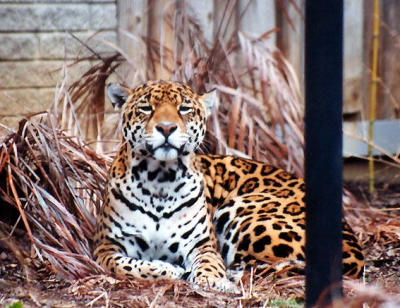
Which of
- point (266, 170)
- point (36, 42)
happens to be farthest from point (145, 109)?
point (36, 42)

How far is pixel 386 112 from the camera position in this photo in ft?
29.5

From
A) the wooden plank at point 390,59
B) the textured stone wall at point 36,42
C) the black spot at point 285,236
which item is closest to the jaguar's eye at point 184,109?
the black spot at point 285,236

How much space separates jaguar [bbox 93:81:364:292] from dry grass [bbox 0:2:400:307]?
211 mm

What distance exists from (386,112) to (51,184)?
178 inches

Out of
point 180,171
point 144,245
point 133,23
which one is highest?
point 133,23

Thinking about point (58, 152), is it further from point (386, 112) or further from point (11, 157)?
point (386, 112)

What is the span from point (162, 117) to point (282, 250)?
3.39ft

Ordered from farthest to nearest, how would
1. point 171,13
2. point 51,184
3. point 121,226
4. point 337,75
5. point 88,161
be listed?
point 171,13 → point 88,161 → point 51,184 → point 121,226 → point 337,75

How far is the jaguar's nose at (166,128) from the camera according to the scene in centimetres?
482

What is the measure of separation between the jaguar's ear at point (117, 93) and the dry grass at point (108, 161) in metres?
0.50

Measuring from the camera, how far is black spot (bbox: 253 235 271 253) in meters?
5.22

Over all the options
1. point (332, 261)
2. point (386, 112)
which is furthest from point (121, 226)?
point (386, 112)

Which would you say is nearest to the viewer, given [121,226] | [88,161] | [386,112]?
[121,226]

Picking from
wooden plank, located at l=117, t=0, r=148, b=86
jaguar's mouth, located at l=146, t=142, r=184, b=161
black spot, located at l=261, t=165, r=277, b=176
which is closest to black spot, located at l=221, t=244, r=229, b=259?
black spot, located at l=261, t=165, r=277, b=176
